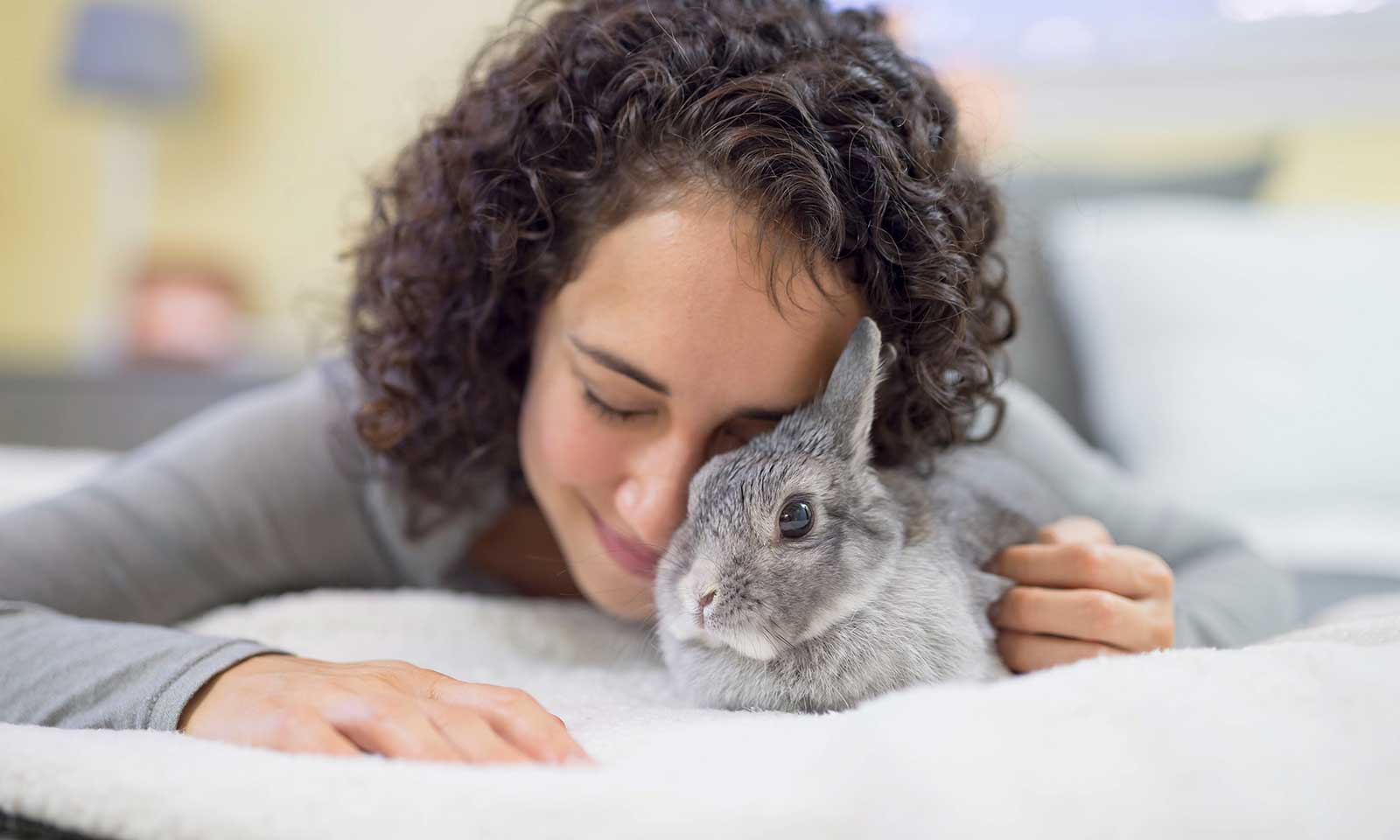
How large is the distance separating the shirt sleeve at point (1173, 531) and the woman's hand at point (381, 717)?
A: 74 cm

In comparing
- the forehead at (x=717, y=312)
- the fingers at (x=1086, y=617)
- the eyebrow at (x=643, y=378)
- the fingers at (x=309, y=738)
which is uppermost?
the forehead at (x=717, y=312)

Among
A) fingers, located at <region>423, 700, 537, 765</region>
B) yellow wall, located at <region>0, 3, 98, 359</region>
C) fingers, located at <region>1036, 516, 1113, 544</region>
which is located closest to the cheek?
fingers, located at <region>423, 700, 537, 765</region>

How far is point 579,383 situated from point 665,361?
0.13m

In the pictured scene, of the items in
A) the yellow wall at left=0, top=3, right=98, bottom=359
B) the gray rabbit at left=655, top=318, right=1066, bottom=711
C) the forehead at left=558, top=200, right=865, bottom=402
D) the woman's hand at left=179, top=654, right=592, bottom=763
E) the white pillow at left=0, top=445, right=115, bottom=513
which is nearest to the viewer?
the woman's hand at left=179, top=654, right=592, bottom=763

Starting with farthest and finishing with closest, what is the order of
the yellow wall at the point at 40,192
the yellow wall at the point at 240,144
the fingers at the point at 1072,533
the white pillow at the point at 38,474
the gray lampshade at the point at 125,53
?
the yellow wall at the point at 40,192
the yellow wall at the point at 240,144
the gray lampshade at the point at 125,53
the white pillow at the point at 38,474
the fingers at the point at 1072,533

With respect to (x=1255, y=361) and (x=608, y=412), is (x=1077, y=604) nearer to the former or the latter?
(x=608, y=412)

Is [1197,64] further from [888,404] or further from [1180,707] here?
[1180,707]

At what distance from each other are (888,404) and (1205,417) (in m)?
1.34

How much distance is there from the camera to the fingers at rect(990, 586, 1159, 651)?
33.8 inches

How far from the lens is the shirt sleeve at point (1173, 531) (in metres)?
1.15

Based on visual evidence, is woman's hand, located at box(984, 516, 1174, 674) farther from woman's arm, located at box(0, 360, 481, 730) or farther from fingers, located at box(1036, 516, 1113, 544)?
woman's arm, located at box(0, 360, 481, 730)

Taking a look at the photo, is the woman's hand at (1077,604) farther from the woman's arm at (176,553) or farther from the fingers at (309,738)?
the woman's arm at (176,553)

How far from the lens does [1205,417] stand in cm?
203

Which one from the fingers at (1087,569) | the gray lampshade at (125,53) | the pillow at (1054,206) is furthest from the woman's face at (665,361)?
the gray lampshade at (125,53)
